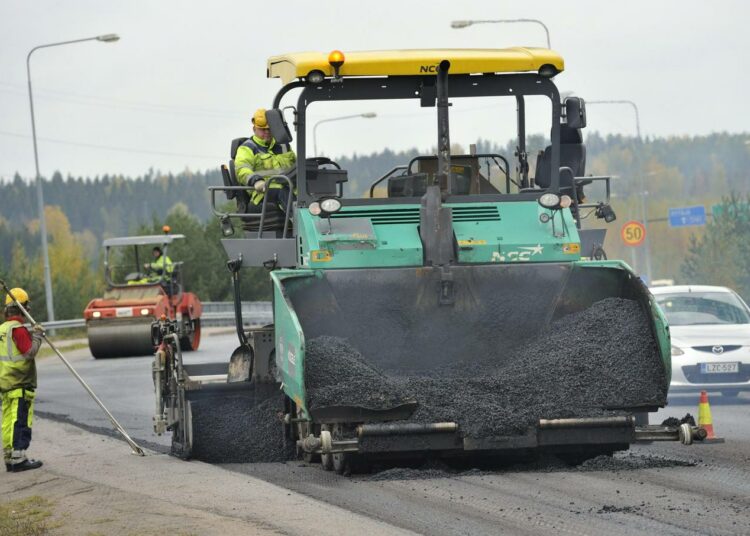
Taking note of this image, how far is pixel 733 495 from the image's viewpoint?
8.70m

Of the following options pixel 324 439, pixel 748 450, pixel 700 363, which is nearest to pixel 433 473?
pixel 324 439

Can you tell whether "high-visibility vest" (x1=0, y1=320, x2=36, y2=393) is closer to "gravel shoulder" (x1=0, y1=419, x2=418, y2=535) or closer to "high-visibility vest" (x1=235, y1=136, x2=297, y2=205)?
"gravel shoulder" (x1=0, y1=419, x2=418, y2=535)

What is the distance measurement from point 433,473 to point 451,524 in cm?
189

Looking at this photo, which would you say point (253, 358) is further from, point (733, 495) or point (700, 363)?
point (700, 363)

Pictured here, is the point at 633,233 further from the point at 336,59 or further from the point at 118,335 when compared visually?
the point at 336,59

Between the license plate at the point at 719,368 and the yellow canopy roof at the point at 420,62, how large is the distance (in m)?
5.99

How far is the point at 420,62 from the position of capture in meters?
11.1

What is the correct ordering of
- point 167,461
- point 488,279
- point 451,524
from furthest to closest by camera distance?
point 167,461 < point 488,279 < point 451,524

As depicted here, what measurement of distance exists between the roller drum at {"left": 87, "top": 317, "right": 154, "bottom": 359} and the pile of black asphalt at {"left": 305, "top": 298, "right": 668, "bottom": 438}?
19.6 metres

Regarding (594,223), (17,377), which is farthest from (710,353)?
(594,223)

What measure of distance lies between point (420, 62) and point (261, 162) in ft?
5.79

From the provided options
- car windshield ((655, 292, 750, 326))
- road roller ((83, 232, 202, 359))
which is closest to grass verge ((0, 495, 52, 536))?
car windshield ((655, 292, 750, 326))

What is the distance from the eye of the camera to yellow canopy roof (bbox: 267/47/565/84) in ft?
36.2

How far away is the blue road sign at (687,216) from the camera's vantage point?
59.9 m
